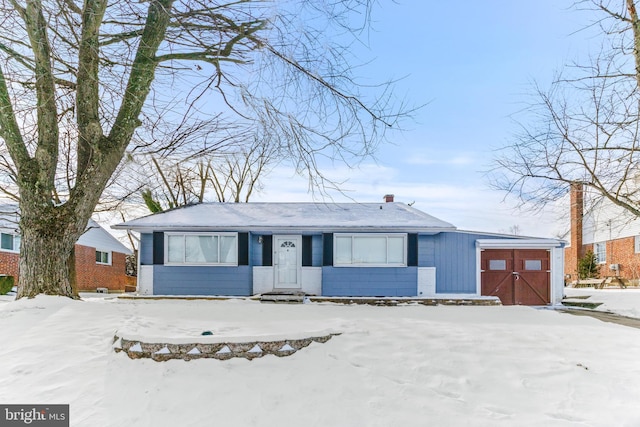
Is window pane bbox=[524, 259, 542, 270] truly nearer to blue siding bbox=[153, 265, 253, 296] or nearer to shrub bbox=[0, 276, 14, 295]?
blue siding bbox=[153, 265, 253, 296]

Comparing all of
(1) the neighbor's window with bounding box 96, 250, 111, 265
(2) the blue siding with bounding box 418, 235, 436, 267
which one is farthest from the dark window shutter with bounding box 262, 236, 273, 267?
(1) the neighbor's window with bounding box 96, 250, 111, 265

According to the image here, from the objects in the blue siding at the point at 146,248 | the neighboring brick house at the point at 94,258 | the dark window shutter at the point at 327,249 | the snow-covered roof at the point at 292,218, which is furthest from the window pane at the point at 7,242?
the dark window shutter at the point at 327,249

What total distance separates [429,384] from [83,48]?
6.92 m

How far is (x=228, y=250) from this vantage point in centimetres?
1211

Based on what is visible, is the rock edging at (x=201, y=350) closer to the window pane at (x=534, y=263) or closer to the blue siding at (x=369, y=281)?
the blue siding at (x=369, y=281)

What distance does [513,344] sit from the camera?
19.6ft

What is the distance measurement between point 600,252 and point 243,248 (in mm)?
23128

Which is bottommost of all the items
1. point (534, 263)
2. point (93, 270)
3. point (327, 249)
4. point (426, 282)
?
point (93, 270)

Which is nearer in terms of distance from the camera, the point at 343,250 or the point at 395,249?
the point at 395,249

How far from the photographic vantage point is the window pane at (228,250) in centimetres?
1207

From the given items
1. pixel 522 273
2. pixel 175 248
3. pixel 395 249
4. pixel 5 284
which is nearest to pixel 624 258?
pixel 522 273

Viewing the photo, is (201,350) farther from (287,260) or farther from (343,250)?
(343,250)

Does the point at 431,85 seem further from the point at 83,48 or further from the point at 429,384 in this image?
the point at 83,48

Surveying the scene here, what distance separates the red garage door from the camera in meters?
12.5
